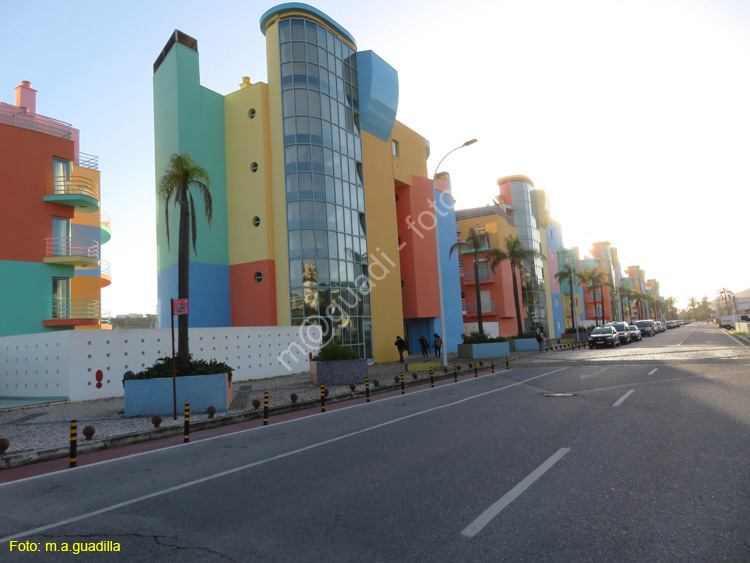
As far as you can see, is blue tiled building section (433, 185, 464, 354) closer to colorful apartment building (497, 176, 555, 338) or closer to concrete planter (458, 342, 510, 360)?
concrete planter (458, 342, 510, 360)

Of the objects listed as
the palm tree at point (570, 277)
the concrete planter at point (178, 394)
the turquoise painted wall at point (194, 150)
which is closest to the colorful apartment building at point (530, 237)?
the palm tree at point (570, 277)

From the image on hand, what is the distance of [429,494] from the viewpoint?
5.38 metres

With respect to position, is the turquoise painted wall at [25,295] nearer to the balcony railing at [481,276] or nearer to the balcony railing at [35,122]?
the balcony railing at [35,122]

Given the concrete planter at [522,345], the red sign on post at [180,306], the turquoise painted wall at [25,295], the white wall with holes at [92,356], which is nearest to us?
the red sign on post at [180,306]

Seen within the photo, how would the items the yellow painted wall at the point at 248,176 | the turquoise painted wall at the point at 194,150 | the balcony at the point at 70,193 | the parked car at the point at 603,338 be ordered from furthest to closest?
the parked car at the point at 603,338 < the yellow painted wall at the point at 248,176 < the turquoise painted wall at the point at 194,150 < the balcony at the point at 70,193

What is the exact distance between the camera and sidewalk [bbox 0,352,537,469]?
979 cm

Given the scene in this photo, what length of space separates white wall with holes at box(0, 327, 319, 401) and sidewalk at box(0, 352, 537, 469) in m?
0.85

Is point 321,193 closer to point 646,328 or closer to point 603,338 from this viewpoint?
point 603,338

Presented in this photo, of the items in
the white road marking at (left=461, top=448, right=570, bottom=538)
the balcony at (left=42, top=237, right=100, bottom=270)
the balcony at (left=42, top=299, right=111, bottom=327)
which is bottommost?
the white road marking at (left=461, top=448, right=570, bottom=538)

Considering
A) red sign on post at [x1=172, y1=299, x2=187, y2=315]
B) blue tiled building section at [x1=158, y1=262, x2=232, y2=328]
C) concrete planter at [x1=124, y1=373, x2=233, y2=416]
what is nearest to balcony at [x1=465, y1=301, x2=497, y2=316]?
blue tiled building section at [x1=158, y1=262, x2=232, y2=328]

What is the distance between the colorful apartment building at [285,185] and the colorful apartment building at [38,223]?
6.25 meters

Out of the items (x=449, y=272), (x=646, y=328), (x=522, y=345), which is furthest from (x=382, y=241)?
(x=646, y=328)

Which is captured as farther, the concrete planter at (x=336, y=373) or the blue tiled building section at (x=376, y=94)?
the blue tiled building section at (x=376, y=94)

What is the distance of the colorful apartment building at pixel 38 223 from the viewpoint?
863 inches
